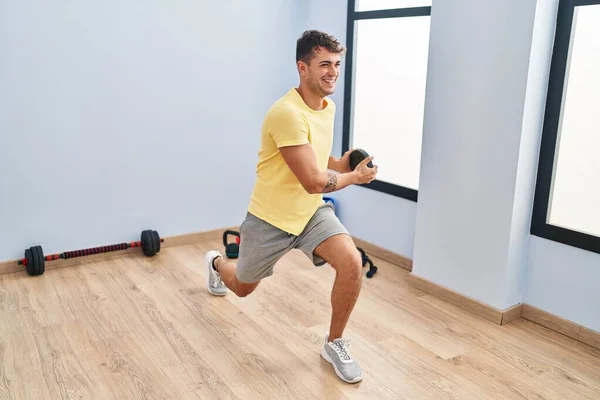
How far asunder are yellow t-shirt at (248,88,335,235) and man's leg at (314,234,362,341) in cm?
14

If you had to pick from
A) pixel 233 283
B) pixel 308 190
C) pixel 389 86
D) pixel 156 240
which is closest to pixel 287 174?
pixel 308 190

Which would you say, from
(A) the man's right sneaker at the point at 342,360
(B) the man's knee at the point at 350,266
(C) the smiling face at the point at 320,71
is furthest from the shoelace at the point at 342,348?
(C) the smiling face at the point at 320,71

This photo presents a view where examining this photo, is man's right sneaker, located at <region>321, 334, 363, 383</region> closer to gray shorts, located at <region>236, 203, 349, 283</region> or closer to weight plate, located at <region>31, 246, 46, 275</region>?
gray shorts, located at <region>236, 203, 349, 283</region>

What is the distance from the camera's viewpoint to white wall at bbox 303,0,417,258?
3.44 meters

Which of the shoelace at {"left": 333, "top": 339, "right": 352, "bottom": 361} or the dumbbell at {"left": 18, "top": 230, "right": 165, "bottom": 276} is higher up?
the dumbbell at {"left": 18, "top": 230, "right": 165, "bottom": 276}

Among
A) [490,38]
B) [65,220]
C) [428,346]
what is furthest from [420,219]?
[65,220]

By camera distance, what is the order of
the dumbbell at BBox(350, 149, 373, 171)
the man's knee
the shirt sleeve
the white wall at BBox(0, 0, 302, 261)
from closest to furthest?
the shirt sleeve < the man's knee < the dumbbell at BBox(350, 149, 373, 171) < the white wall at BBox(0, 0, 302, 261)

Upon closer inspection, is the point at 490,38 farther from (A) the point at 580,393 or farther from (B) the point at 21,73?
(B) the point at 21,73

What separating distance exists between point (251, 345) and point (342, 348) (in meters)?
0.43

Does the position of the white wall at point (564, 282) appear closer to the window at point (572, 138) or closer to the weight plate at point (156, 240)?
the window at point (572, 138)

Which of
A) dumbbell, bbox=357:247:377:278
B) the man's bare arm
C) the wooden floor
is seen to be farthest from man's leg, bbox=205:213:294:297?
dumbbell, bbox=357:247:377:278

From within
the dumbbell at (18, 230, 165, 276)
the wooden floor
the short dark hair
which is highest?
the short dark hair

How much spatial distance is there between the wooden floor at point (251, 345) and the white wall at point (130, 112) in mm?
438

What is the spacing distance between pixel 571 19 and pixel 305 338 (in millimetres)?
1838
